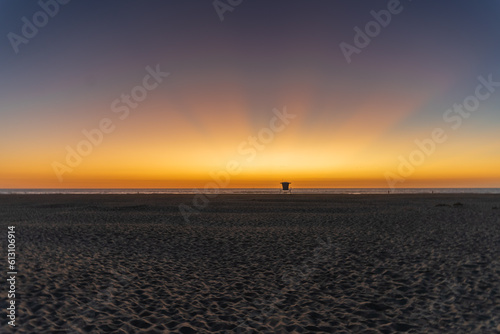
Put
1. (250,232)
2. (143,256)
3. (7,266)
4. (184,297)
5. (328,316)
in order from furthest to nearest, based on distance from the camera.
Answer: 1. (250,232)
2. (143,256)
3. (7,266)
4. (184,297)
5. (328,316)

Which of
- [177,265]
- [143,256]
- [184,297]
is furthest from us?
[143,256]

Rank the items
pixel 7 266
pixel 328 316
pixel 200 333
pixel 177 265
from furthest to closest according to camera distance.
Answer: pixel 177 265, pixel 7 266, pixel 328 316, pixel 200 333

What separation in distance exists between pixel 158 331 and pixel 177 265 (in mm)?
6141

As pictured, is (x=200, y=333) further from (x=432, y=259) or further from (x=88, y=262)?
(x=432, y=259)

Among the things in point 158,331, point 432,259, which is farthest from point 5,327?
point 432,259

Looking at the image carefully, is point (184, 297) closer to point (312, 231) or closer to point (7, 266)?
point (7, 266)

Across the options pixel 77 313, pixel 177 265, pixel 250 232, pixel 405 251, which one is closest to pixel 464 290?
pixel 405 251

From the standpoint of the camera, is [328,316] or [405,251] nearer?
[328,316]

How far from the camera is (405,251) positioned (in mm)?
15312

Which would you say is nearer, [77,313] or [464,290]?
[77,313]

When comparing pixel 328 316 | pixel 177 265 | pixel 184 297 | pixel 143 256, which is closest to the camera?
pixel 328 316

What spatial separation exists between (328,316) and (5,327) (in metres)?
7.56

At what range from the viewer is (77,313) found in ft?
26.8

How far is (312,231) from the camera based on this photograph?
72.0 feet
